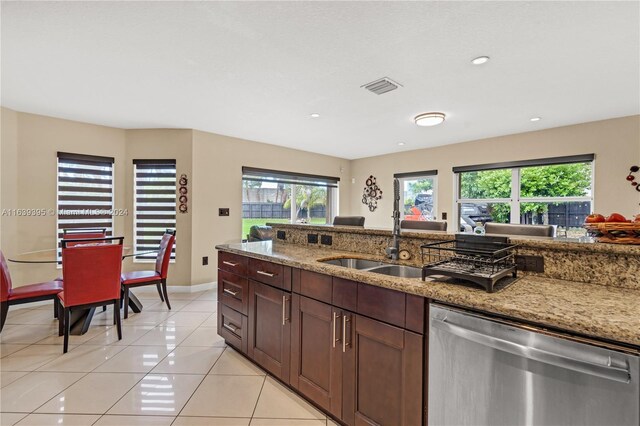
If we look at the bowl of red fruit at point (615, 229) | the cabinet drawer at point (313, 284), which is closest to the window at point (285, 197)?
the cabinet drawer at point (313, 284)

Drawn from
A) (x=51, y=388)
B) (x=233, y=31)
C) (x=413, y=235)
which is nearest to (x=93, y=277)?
(x=51, y=388)

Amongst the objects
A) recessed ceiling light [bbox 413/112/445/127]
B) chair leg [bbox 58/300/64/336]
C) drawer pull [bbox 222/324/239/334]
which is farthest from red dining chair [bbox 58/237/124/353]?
recessed ceiling light [bbox 413/112/445/127]

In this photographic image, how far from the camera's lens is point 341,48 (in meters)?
2.14

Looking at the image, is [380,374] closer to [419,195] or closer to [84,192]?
[84,192]

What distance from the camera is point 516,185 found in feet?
15.1

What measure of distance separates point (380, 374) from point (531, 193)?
14.5 ft

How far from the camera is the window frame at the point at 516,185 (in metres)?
3.96

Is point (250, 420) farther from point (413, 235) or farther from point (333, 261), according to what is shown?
point (413, 235)

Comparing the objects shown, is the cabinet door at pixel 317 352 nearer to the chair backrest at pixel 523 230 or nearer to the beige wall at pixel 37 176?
the chair backrest at pixel 523 230

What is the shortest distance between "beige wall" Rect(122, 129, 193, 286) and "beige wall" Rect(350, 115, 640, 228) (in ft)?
12.5

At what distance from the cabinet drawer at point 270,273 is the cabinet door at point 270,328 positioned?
0.13 feet

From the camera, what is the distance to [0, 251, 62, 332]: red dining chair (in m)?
2.54

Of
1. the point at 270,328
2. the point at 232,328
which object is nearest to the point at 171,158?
the point at 232,328

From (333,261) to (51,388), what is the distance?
210 centimetres
